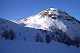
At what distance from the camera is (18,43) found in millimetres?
7180

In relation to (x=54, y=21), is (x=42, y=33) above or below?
below

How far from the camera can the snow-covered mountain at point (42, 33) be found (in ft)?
23.0

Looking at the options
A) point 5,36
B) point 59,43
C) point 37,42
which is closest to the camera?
point 5,36

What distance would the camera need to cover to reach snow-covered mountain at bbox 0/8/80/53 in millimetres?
7010

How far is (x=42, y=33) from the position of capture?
8312mm

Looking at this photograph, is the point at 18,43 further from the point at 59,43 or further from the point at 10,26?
the point at 59,43

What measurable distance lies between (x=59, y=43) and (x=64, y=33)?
2.43 feet

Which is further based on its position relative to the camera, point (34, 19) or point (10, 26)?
point (34, 19)

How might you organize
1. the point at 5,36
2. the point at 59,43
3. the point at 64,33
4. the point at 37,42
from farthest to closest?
the point at 64,33 < the point at 59,43 < the point at 37,42 < the point at 5,36

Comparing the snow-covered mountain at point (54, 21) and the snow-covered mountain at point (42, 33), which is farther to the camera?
the snow-covered mountain at point (54, 21)

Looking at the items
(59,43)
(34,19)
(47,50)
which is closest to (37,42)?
(47,50)

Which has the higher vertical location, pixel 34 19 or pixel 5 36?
pixel 34 19

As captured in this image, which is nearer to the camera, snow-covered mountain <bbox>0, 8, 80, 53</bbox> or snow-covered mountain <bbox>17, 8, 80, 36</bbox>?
snow-covered mountain <bbox>0, 8, 80, 53</bbox>

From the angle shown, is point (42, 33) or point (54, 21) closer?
point (42, 33)
